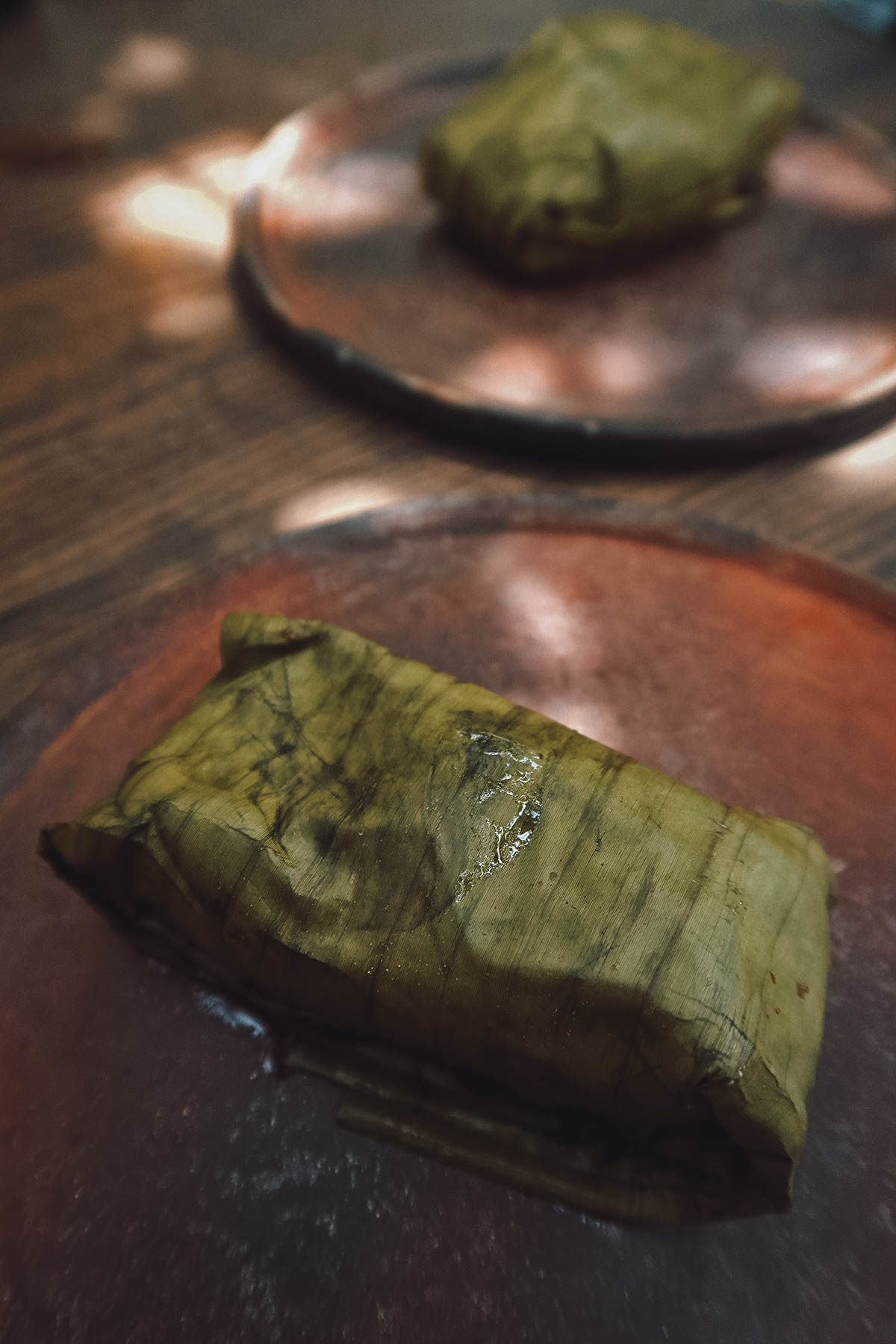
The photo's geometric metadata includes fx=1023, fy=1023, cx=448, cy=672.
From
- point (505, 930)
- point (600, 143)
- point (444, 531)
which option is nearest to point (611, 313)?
point (600, 143)

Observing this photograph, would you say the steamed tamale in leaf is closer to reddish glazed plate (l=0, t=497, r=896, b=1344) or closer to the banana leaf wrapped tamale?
reddish glazed plate (l=0, t=497, r=896, b=1344)

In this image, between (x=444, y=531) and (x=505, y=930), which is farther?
(x=444, y=531)

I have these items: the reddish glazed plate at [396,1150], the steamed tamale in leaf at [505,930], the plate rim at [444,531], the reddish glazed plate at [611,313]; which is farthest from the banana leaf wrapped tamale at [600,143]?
the steamed tamale in leaf at [505,930]

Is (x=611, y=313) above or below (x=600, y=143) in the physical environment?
below

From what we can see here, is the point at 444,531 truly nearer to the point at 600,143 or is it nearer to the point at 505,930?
the point at 505,930

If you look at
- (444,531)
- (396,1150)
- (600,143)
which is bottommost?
(396,1150)

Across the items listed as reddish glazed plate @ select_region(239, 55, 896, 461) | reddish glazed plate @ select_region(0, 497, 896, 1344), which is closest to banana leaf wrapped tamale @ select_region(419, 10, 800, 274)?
reddish glazed plate @ select_region(239, 55, 896, 461)

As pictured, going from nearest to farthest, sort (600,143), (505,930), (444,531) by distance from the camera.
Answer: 1. (505,930)
2. (444,531)
3. (600,143)

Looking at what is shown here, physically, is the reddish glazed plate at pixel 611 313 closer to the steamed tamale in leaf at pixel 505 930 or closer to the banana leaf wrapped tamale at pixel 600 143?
the banana leaf wrapped tamale at pixel 600 143
